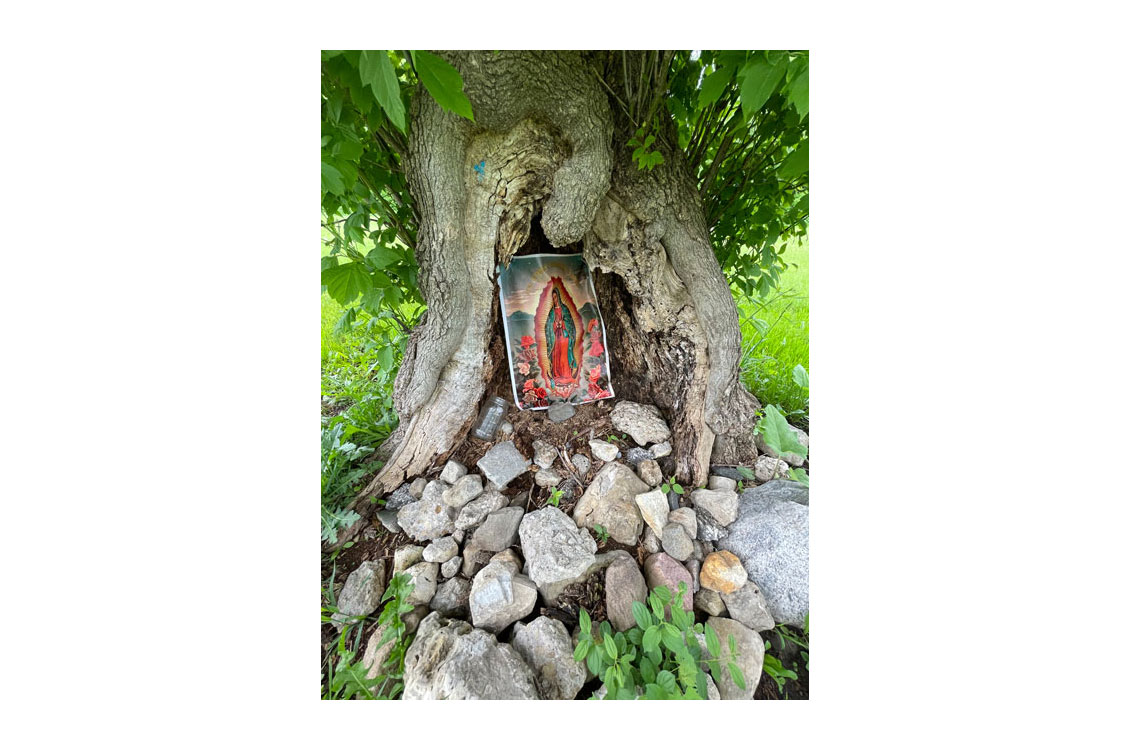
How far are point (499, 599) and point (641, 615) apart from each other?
0.33 m

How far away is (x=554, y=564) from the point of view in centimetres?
99

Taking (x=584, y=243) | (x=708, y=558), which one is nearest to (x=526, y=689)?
(x=708, y=558)

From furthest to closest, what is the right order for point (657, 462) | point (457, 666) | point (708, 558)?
point (657, 462), point (708, 558), point (457, 666)

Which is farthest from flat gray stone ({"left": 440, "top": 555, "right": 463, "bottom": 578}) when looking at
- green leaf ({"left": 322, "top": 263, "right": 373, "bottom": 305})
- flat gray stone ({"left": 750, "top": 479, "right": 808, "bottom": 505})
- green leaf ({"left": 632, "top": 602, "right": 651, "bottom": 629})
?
flat gray stone ({"left": 750, "top": 479, "right": 808, "bottom": 505})

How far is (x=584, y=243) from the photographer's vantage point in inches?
48.7

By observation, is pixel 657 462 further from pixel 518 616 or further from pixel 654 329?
pixel 518 616

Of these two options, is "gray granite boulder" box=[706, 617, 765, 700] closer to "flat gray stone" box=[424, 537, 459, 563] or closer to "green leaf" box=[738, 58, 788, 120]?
"flat gray stone" box=[424, 537, 459, 563]

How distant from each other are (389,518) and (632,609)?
0.74 meters

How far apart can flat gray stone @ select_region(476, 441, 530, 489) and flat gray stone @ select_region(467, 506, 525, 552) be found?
11 cm

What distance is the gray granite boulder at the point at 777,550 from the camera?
1.00 m

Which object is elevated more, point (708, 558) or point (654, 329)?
point (654, 329)

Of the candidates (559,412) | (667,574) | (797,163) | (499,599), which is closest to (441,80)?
(797,163)

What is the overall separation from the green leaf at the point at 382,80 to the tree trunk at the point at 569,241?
0.92ft

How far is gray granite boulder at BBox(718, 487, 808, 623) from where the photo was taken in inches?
39.5
